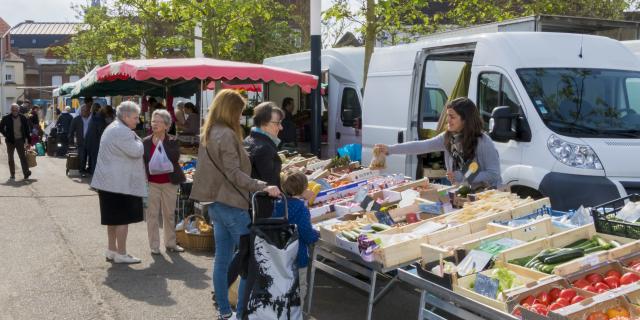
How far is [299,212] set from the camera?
5.21 m

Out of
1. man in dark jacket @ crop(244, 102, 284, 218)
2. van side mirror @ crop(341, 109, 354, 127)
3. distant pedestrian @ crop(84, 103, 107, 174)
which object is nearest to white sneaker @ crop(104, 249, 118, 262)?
man in dark jacket @ crop(244, 102, 284, 218)

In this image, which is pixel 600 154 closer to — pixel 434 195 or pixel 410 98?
Result: pixel 434 195

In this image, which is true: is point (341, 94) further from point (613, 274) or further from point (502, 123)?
point (613, 274)

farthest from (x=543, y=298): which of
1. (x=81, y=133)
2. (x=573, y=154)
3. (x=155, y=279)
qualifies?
(x=81, y=133)

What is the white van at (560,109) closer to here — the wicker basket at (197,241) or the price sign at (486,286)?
the price sign at (486,286)

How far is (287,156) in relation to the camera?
34.8ft

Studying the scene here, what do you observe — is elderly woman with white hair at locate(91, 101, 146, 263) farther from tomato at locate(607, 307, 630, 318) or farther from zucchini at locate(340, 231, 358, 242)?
tomato at locate(607, 307, 630, 318)

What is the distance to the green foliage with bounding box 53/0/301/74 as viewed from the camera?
63.4 feet

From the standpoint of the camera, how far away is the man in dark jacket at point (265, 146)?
5352mm

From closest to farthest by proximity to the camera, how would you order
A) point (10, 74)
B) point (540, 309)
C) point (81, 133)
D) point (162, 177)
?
point (540, 309) < point (162, 177) < point (81, 133) < point (10, 74)

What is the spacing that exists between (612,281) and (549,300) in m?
0.41

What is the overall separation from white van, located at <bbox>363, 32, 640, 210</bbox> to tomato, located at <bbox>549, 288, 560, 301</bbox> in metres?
2.97

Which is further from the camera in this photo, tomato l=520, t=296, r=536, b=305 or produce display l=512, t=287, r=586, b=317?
tomato l=520, t=296, r=536, b=305

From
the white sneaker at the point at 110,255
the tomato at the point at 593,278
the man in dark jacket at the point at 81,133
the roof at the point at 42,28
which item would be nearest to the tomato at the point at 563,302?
the tomato at the point at 593,278
